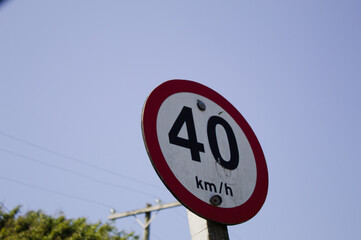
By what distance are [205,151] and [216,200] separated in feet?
0.90

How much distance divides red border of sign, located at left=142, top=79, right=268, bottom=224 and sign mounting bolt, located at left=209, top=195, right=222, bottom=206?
0.02 meters

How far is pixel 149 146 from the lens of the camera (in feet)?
5.24

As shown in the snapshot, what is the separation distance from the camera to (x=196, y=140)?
182 cm

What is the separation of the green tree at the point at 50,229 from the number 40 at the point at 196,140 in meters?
8.84

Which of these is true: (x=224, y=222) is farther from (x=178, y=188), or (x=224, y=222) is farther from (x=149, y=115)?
(x=149, y=115)

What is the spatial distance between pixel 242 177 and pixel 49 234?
9328 mm

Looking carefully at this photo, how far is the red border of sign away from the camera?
5.13 feet

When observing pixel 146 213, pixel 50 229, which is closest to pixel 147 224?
pixel 146 213

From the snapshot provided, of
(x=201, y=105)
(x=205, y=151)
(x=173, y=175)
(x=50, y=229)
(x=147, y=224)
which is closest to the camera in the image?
(x=173, y=175)

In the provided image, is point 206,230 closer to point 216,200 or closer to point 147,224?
point 216,200

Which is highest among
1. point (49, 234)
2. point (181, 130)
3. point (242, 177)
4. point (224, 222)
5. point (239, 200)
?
point (49, 234)

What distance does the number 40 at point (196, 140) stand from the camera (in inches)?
68.8

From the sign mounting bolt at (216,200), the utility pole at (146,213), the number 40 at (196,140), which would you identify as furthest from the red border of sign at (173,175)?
the utility pole at (146,213)

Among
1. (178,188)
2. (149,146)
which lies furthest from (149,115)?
(178,188)
